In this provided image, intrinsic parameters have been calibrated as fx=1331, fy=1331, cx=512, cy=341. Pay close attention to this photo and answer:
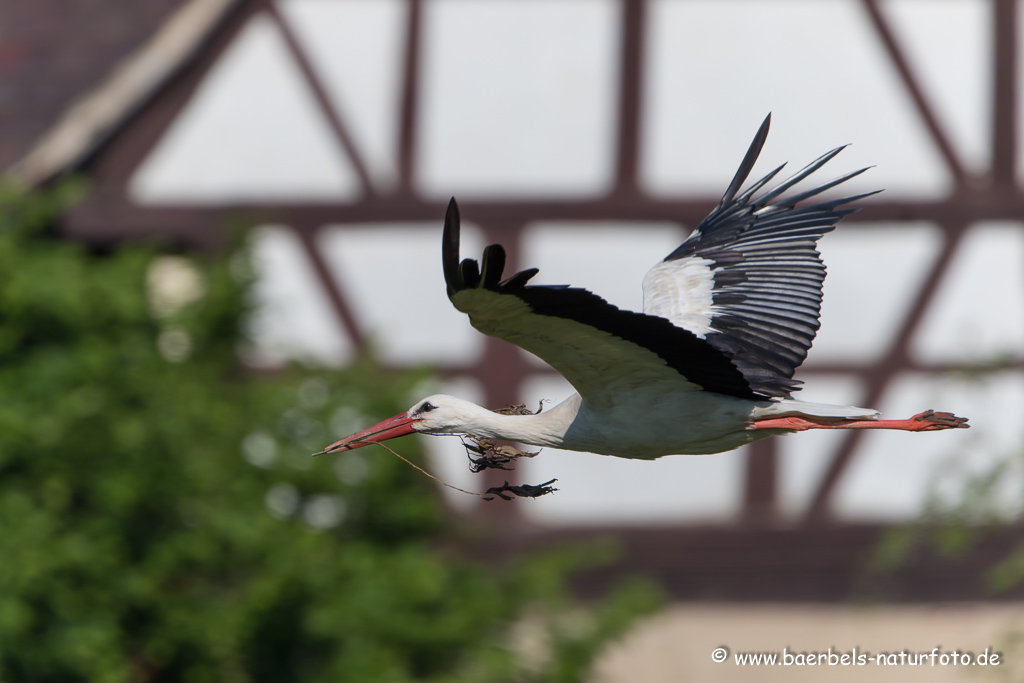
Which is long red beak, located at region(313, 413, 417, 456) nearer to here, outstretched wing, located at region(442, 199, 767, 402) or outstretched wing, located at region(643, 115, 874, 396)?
outstretched wing, located at region(442, 199, 767, 402)

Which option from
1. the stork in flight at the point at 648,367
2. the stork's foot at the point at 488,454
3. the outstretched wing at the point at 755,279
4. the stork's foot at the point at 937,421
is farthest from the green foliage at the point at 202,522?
the stork's foot at the point at 937,421

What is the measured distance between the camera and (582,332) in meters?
3.17

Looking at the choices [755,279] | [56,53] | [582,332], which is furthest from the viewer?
[56,53]

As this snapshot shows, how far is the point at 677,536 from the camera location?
9555mm

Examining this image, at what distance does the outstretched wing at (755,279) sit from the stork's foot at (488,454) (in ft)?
2.40

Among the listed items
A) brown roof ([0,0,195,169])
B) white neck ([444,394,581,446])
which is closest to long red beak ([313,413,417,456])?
white neck ([444,394,581,446])

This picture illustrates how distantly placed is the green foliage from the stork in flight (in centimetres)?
479

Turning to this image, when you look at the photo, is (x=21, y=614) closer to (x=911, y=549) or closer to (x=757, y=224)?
(x=757, y=224)

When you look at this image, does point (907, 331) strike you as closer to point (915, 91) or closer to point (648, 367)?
point (915, 91)

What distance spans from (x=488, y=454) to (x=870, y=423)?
41.2 inches

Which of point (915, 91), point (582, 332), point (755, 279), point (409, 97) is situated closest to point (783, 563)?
point (915, 91)

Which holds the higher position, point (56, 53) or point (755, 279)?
point (56, 53)

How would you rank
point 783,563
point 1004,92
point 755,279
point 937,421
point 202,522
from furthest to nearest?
point 783,563 < point 1004,92 < point 202,522 < point 755,279 < point 937,421

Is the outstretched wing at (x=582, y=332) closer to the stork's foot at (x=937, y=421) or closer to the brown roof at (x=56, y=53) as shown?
the stork's foot at (x=937, y=421)
